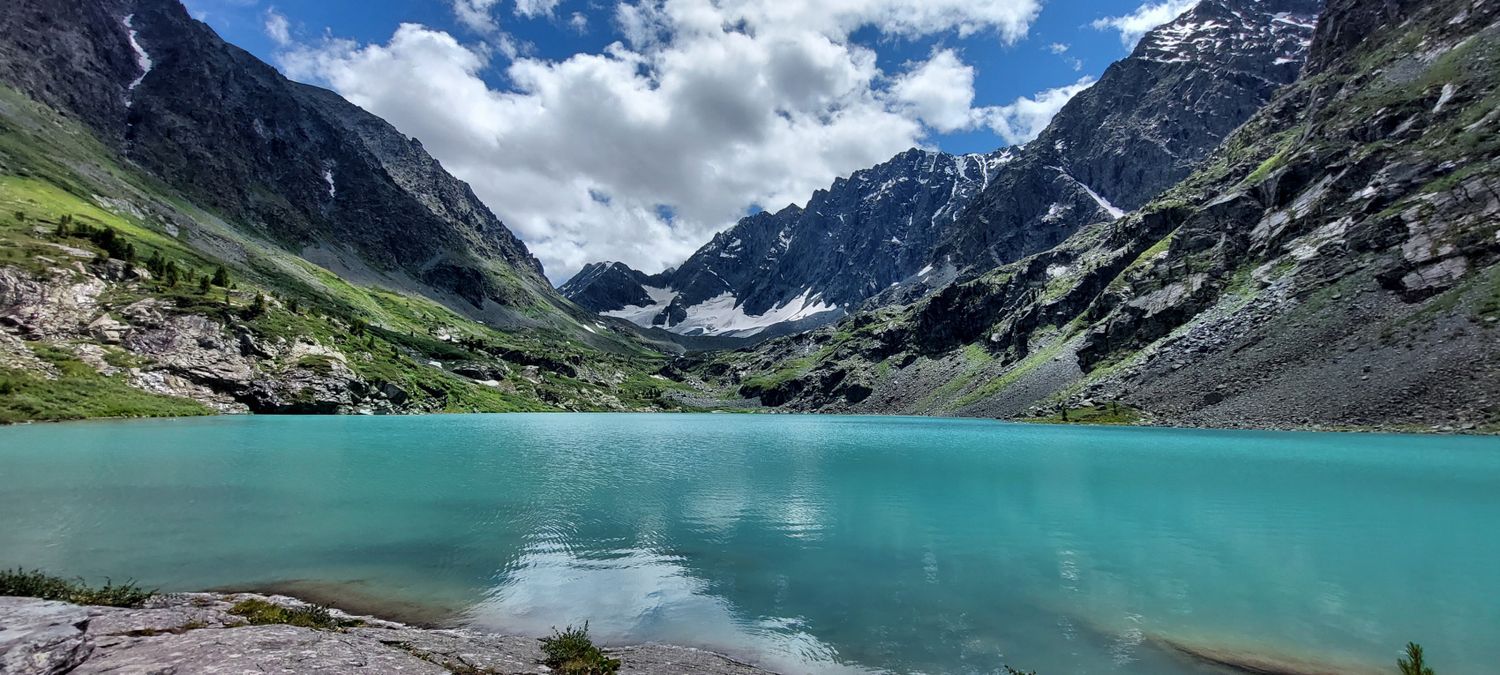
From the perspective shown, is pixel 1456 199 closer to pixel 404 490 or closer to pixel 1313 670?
pixel 1313 670

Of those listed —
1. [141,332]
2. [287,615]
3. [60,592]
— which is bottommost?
[287,615]

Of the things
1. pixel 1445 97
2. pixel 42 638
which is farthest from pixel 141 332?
pixel 1445 97

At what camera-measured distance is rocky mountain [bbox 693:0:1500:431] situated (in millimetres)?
81625

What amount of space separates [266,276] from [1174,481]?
24026 centimetres

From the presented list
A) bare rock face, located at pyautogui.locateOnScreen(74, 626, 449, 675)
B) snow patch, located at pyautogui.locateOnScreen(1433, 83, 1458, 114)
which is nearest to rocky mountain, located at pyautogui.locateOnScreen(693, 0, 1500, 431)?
snow patch, located at pyautogui.locateOnScreen(1433, 83, 1458, 114)

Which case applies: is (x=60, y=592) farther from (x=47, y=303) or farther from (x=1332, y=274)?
(x=1332, y=274)

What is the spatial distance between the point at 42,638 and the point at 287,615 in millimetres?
5152

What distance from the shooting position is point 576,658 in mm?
13758

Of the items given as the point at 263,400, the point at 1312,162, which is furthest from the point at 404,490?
the point at 1312,162

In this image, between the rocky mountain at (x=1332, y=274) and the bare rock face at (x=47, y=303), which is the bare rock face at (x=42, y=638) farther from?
the bare rock face at (x=47, y=303)

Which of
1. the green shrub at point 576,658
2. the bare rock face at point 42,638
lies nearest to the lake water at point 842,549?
the green shrub at point 576,658

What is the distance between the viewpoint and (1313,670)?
50.5 ft

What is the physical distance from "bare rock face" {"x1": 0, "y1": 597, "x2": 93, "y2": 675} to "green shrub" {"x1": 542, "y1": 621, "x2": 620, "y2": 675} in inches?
299

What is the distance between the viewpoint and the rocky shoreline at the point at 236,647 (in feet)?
32.6
